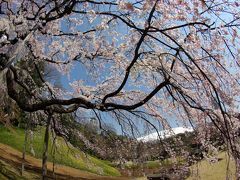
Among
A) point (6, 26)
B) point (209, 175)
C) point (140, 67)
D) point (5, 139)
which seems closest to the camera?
point (6, 26)

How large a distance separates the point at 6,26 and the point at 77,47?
2930mm

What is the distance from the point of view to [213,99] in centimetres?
566

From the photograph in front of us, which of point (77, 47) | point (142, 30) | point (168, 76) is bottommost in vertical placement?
point (168, 76)

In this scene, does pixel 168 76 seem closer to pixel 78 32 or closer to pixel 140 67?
pixel 140 67

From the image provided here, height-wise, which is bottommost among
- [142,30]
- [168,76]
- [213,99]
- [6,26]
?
[213,99]

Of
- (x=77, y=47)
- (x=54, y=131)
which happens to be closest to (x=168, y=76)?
(x=77, y=47)

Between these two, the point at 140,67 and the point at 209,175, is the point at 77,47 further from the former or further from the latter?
the point at 209,175

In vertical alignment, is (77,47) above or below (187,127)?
above

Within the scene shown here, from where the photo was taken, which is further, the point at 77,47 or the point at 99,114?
the point at 77,47

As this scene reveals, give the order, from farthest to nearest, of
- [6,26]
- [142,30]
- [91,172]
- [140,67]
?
[91,172]
[140,67]
[6,26]
[142,30]

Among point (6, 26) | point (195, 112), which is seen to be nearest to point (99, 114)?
point (195, 112)

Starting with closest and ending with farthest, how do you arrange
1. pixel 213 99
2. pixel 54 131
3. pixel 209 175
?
pixel 213 99 < pixel 54 131 < pixel 209 175

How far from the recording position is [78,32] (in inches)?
409

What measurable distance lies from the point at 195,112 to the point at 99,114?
2.77 meters
